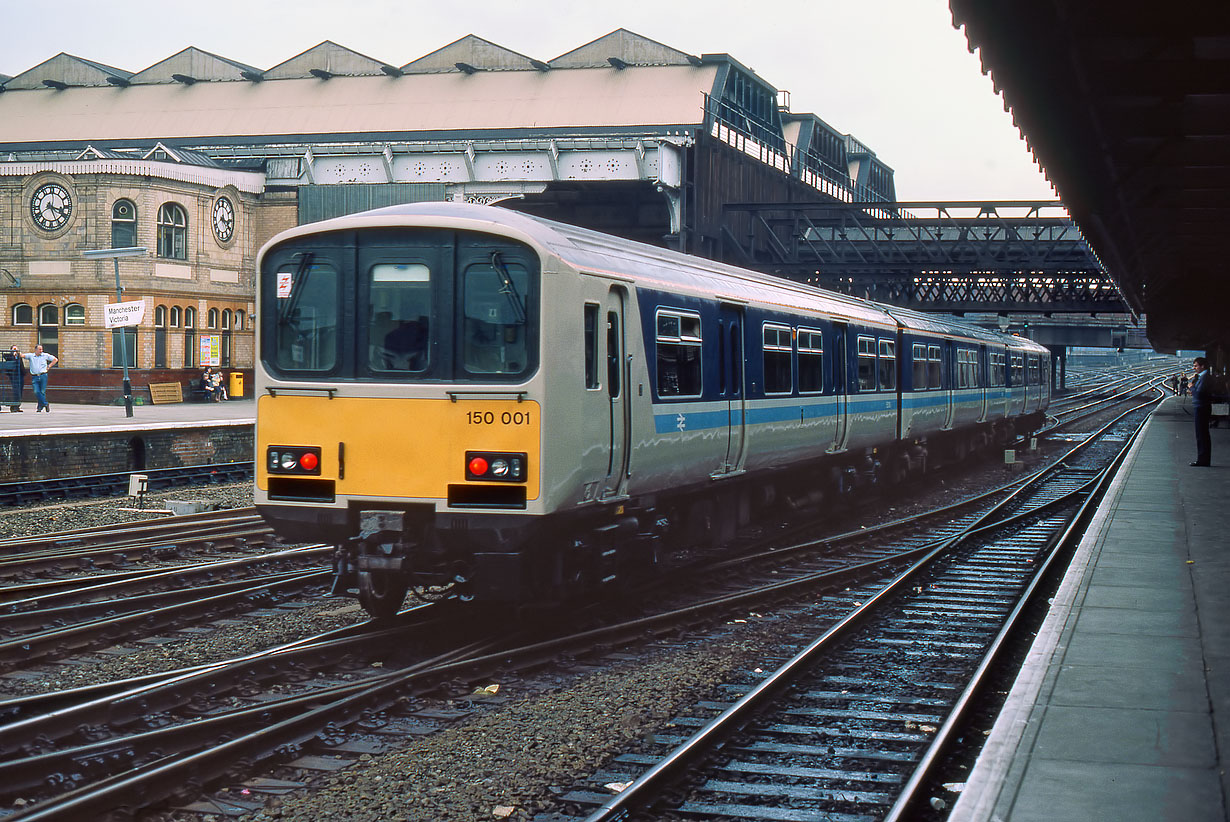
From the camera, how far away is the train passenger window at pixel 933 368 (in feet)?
74.9

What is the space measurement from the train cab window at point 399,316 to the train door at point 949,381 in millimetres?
16493

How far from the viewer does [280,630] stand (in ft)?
32.7

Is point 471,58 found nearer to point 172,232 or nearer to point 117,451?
point 172,232

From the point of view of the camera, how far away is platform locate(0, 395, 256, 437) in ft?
77.8

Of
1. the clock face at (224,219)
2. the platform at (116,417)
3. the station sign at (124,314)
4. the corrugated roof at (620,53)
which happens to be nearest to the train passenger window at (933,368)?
the platform at (116,417)

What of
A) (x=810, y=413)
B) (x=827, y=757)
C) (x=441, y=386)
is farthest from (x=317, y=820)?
(x=810, y=413)

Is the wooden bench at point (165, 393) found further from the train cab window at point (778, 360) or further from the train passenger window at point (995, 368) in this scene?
the train cab window at point (778, 360)

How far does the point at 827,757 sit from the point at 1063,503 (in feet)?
51.5

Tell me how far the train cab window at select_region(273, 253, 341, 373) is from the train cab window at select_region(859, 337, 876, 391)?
10.1 metres

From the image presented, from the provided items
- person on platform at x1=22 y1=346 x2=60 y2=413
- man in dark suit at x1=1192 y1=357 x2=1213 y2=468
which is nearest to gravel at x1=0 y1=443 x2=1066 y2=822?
man in dark suit at x1=1192 y1=357 x2=1213 y2=468

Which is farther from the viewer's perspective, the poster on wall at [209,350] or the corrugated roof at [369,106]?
the corrugated roof at [369,106]

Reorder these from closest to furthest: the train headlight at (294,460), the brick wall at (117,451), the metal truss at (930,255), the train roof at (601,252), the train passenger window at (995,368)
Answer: the train roof at (601,252), the train headlight at (294,460), the brick wall at (117,451), the train passenger window at (995,368), the metal truss at (930,255)

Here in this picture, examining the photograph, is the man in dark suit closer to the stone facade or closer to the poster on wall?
the poster on wall

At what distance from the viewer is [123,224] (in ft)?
127
